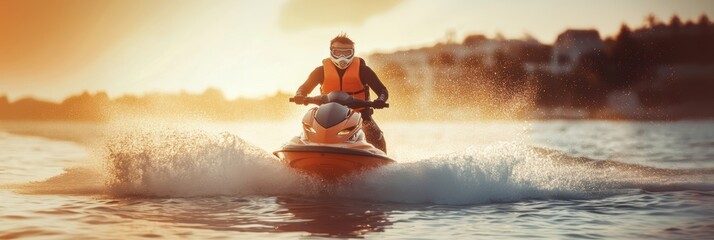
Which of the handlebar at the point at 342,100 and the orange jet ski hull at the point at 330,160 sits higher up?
the handlebar at the point at 342,100

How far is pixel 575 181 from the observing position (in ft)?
48.4

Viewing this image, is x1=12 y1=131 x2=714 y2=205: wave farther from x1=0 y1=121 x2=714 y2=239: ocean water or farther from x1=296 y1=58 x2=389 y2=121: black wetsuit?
x1=296 y1=58 x2=389 y2=121: black wetsuit

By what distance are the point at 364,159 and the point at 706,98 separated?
321 ft

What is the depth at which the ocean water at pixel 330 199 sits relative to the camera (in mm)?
9930

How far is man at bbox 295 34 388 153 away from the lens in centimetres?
1374

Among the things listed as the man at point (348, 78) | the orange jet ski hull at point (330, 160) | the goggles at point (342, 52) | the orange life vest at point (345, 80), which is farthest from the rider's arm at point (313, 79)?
the orange jet ski hull at point (330, 160)

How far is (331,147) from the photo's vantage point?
1229 cm

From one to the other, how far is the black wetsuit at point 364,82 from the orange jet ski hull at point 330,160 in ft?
4.41

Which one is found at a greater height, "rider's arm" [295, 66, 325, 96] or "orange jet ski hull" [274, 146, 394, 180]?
"rider's arm" [295, 66, 325, 96]

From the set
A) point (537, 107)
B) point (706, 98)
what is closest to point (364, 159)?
point (706, 98)

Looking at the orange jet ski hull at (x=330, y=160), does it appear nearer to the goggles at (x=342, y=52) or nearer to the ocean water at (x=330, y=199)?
the ocean water at (x=330, y=199)

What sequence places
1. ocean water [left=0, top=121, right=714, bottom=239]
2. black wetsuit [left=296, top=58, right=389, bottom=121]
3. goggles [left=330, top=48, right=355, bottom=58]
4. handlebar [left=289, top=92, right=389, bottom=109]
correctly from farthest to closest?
1. black wetsuit [left=296, top=58, right=389, bottom=121]
2. goggles [left=330, top=48, right=355, bottom=58]
3. handlebar [left=289, top=92, right=389, bottom=109]
4. ocean water [left=0, top=121, right=714, bottom=239]

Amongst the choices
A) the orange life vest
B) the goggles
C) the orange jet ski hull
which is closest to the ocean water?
the orange jet ski hull

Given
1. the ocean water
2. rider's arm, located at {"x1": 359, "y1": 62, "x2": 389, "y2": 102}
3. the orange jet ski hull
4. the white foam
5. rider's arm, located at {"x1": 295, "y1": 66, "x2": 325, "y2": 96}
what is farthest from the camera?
rider's arm, located at {"x1": 295, "y1": 66, "x2": 325, "y2": 96}
